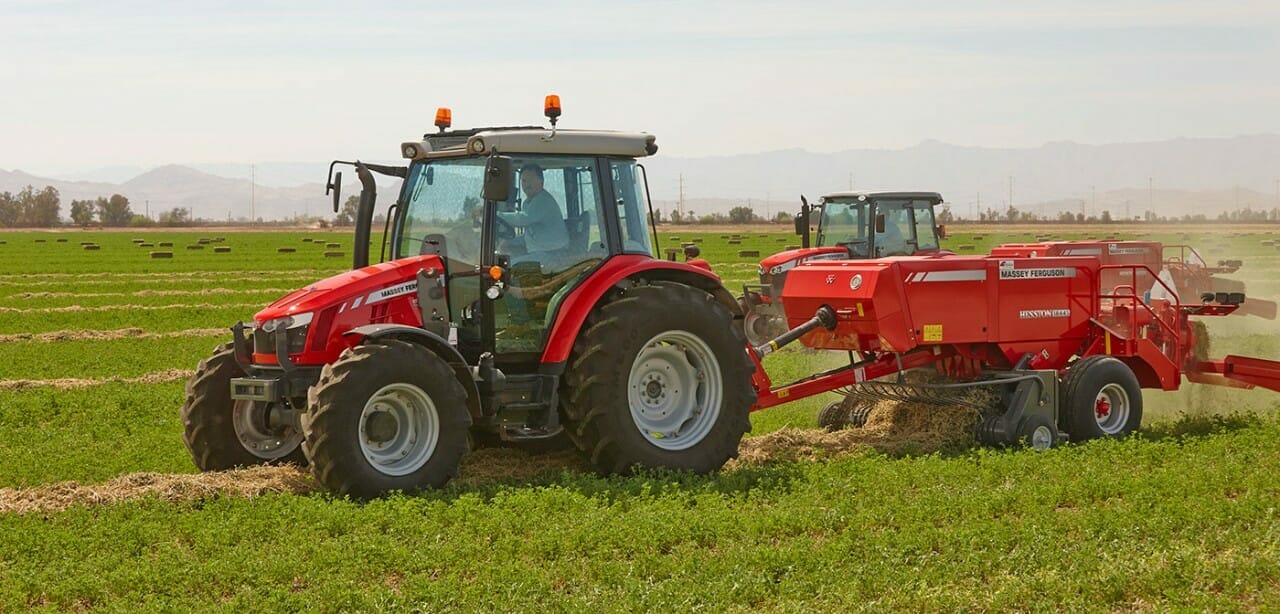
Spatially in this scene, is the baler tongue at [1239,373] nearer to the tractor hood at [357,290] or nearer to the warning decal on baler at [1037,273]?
the warning decal on baler at [1037,273]

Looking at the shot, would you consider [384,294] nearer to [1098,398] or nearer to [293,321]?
[293,321]

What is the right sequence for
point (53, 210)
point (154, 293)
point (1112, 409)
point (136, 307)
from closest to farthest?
point (1112, 409)
point (136, 307)
point (154, 293)
point (53, 210)

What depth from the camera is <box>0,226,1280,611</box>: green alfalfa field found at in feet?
23.3

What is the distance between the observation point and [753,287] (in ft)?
67.1

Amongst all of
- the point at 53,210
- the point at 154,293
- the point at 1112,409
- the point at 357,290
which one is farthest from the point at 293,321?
the point at 53,210

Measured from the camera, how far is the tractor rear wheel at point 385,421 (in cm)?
884

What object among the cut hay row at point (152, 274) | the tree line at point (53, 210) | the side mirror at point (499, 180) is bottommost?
the cut hay row at point (152, 274)

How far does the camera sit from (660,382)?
1047 cm

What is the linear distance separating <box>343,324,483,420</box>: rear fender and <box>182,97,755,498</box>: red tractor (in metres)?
Answer: 0.02

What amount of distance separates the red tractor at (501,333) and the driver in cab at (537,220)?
0.03 feet

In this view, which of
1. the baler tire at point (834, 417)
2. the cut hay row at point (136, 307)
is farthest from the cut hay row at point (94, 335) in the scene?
the baler tire at point (834, 417)

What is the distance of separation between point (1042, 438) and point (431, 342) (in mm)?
5415

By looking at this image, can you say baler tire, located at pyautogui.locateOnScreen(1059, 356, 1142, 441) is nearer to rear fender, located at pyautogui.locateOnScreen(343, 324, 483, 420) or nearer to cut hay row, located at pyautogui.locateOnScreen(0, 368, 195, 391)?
rear fender, located at pyautogui.locateOnScreen(343, 324, 483, 420)

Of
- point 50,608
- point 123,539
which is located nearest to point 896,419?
point 123,539
